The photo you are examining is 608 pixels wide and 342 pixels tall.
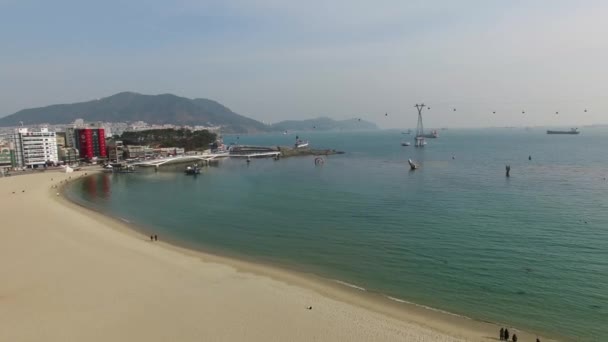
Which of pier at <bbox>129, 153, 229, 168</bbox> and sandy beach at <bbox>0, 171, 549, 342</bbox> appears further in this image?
pier at <bbox>129, 153, 229, 168</bbox>

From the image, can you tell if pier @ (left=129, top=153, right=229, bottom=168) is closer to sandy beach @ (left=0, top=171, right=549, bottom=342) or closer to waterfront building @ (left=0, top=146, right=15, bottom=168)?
A: waterfront building @ (left=0, top=146, right=15, bottom=168)

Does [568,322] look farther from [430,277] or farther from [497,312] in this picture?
[430,277]

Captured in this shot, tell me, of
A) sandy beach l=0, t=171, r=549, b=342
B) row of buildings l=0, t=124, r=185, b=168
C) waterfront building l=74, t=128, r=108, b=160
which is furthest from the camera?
A: waterfront building l=74, t=128, r=108, b=160

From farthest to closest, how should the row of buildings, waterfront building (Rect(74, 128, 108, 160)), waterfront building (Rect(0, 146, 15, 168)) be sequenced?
waterfront building (Rect(74, 128, 108, 160)) → the row of buildings → waterfront building (Rect(0, 146, 15, 168))

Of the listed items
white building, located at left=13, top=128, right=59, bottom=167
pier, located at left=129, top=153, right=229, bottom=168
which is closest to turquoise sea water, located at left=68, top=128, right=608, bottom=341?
pier, located at left=129, top=153, right=229, bottom=168

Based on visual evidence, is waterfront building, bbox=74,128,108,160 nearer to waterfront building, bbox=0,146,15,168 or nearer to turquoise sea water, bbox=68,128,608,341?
waterfront building, bbox=0,146,15,168

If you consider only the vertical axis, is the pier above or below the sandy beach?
above

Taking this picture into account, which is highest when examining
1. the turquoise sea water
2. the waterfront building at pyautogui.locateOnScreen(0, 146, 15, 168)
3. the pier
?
the waterfront building at pyautogui.locateOnScreen(0, 146, 15, 168)
